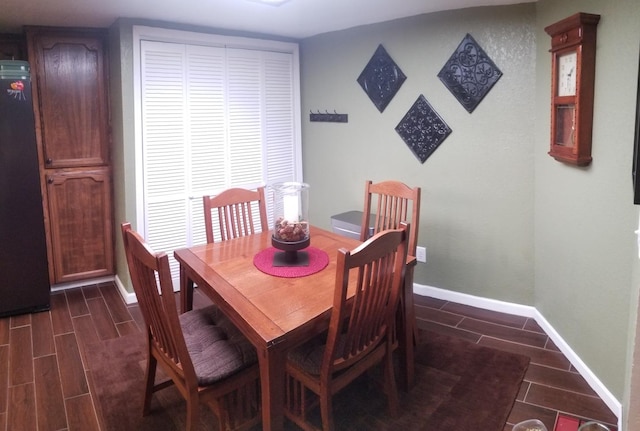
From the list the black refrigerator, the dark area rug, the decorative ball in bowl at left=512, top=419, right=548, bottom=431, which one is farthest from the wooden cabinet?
the decorative ball in bowl at left=512, top=419, right=548, bottom=431

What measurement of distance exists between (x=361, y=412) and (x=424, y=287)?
145 cm

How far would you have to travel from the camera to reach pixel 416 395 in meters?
2.20

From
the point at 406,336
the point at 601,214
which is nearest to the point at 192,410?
the point at 406,336

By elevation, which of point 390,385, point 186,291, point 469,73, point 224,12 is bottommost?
point 390,385

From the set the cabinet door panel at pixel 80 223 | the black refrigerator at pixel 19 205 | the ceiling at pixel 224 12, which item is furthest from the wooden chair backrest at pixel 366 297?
the cabinet door panel at pixel 80 223

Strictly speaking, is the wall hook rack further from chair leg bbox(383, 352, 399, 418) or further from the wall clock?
chair leg bbox(383, 352, 399, 418)

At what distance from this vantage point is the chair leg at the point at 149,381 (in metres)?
2.00

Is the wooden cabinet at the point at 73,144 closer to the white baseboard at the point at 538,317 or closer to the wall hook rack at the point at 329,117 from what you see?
the wall hook rack at the point at 329,117

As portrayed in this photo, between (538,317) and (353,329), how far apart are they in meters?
1.69

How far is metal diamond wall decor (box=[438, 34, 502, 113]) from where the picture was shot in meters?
2.84

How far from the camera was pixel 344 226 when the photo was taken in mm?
3273

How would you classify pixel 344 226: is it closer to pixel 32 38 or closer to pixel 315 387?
pixel 315 387

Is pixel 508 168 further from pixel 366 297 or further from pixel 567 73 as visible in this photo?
pixel 366 297

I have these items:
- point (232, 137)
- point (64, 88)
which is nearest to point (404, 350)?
point (232, 137)
